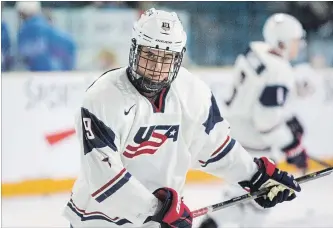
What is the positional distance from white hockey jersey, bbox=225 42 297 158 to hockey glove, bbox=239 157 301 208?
844mm

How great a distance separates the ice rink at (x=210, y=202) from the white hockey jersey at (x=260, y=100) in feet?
0.84

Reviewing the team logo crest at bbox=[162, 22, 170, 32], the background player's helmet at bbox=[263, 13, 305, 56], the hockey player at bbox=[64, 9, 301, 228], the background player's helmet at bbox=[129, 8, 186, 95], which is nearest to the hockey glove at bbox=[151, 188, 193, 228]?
the hockey player at bbox=[64, 9, 301, 228]

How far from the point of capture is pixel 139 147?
177cm

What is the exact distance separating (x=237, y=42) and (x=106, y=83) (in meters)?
2.00

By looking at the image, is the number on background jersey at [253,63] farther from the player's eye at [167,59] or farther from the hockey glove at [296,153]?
the player's eye at [167,59]

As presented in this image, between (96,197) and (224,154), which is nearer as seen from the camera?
(96,197)

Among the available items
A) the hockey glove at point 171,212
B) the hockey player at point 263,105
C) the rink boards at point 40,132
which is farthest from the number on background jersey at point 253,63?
the hockey glove at point 171,212

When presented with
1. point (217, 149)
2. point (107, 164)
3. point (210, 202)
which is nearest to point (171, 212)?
point (107, 164)

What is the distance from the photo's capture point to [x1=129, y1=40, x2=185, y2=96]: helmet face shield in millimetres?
1700

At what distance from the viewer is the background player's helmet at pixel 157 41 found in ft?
5.53

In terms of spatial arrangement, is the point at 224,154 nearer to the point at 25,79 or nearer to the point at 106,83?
the point at 106,83

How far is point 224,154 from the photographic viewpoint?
1.92 meters

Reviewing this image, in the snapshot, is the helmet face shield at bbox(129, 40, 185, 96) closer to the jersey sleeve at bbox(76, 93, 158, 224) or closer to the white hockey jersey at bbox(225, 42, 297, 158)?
→ the jersey sleeve at bbox(76, 93, 158, 224)

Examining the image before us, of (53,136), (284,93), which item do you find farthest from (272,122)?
(53,136)
